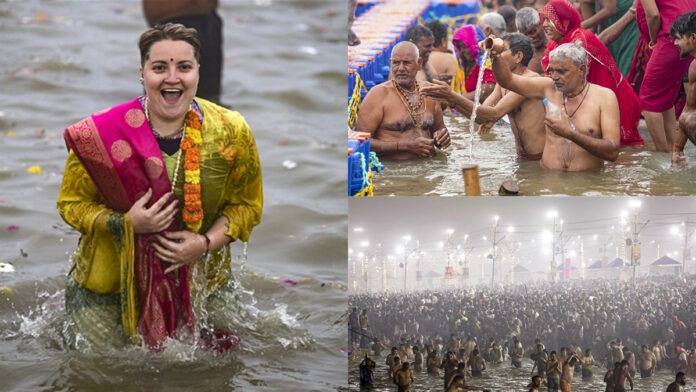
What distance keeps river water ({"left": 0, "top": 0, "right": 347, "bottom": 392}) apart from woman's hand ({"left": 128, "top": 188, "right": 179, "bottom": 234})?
707mm

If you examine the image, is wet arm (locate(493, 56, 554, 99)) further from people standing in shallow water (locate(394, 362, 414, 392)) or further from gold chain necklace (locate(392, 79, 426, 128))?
people standing in shallow water (locate(394, 362, 414, 392))

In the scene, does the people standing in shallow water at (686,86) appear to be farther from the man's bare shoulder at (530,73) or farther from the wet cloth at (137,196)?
the wet cloth at (137,196)

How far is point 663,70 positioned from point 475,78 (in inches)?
32.9

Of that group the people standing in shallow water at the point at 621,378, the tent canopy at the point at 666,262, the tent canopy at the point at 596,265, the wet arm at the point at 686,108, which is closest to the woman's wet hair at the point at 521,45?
the wet arm at the point at 686,108

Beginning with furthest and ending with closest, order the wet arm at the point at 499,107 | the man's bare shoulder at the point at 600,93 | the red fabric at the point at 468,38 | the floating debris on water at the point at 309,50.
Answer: the floating debris on water at the point at 309,50 → the red fabric at the point at 468,38 → the wet arm at the point at 499,107 → the man's bare shoulder at the point at 600,93

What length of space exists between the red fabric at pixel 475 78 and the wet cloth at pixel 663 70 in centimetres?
68

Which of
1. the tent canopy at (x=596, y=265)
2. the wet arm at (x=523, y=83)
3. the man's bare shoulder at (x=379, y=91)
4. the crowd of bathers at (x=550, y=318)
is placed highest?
the wet arm at (x=523, y=83)

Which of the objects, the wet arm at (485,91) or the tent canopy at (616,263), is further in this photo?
the wet arm at (485,91)

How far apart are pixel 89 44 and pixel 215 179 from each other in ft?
29.3

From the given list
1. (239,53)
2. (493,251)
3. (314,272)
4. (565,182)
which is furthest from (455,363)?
(239,53)

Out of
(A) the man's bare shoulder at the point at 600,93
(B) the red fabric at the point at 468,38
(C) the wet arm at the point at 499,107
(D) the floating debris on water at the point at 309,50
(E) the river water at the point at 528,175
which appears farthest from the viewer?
(D) the floating debris on water at the point at 309,50

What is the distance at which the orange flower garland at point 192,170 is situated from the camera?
229 inches

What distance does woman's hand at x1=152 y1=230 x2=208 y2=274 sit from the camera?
5895 millimetres

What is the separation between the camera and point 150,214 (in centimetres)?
576
